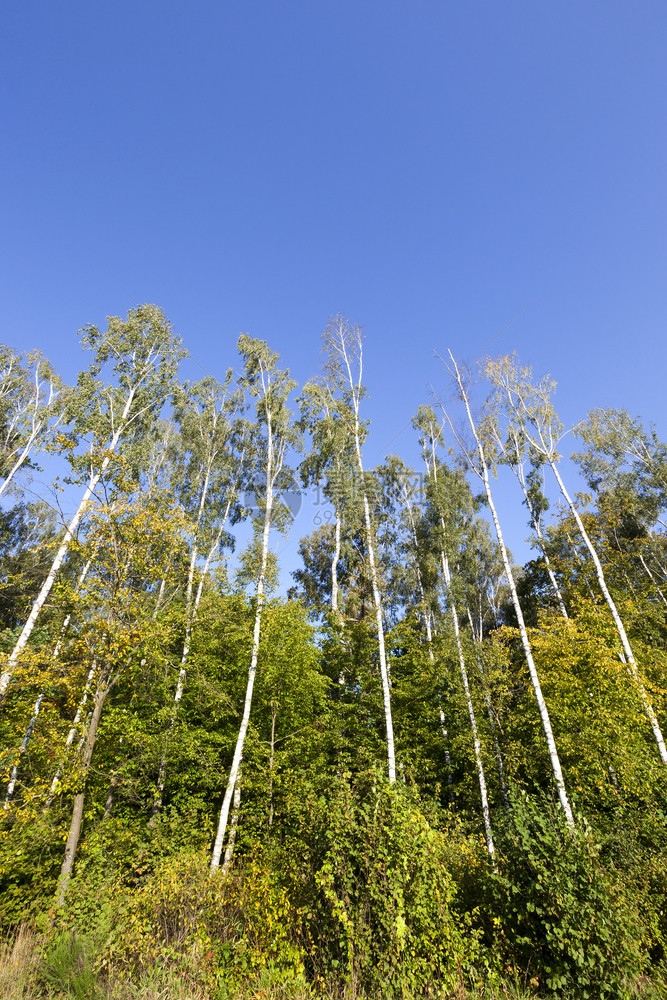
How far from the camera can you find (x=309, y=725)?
14492 mm

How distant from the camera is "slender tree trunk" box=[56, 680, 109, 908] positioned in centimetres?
749

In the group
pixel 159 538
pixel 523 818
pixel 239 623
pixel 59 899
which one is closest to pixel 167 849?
pixel 59 899

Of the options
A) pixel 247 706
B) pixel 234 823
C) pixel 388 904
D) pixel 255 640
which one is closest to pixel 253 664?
pixel 255 640

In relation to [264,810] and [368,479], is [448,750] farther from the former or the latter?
[368,479]

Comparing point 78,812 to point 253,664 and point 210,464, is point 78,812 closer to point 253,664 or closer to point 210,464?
point 253,664

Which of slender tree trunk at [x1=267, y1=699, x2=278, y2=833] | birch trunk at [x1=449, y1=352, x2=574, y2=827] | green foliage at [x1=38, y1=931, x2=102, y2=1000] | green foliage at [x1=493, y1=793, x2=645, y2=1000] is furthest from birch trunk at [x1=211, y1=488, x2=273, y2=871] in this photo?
birch trunk at [x1=449, y1=352, x2=574, y2=827]

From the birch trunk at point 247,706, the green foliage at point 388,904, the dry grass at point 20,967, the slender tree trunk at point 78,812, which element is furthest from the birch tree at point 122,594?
the green foliage at point 388,904

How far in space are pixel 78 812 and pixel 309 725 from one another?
25.3ft

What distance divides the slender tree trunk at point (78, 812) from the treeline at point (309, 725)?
6 centimetres

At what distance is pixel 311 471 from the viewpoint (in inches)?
877

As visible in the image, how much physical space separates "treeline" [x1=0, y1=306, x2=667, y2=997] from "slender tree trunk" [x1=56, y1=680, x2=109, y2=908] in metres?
0.06

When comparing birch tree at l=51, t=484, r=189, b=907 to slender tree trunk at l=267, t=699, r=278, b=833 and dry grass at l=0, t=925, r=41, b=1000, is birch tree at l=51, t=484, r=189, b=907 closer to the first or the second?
dry grass at l=0, t=925, r=41, b=1000

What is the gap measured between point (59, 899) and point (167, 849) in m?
2.77

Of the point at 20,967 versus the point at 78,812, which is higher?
the point at 78,812
